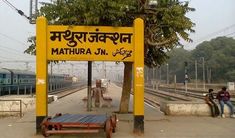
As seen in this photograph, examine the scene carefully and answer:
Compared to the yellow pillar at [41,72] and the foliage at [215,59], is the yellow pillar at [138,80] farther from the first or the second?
the foliage at [215,59]

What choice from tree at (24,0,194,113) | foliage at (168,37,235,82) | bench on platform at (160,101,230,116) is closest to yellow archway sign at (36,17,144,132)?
tree at (24,0,194,113)

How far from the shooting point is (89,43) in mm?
14734

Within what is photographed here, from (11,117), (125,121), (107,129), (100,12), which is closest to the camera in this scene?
(107,129)

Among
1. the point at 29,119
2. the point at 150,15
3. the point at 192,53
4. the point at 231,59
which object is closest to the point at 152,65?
the point at 150,15

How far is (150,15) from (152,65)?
11.8ft

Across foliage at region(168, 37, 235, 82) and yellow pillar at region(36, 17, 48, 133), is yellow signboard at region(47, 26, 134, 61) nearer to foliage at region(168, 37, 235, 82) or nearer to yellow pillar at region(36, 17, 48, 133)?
yellow pillar at region(36, 17, 48, 133)

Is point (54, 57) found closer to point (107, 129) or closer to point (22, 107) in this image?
point (107, 129)

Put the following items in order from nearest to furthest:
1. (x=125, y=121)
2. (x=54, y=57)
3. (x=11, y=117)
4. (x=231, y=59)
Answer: (x=54, y=57) → (x=125, y=121) → (x=11, y=117) → (x=231, y=59)

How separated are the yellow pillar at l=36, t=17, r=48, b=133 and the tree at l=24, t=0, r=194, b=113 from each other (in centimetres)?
197

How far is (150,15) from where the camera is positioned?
A: 1823cm

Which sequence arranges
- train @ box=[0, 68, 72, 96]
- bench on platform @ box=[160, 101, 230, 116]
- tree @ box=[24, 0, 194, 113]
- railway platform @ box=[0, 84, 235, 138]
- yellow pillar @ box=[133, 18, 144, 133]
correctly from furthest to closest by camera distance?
train @ box=[0, 68, 72, 96]
bench on platform @ box=[160, 101, 230, 116]
tree @ box=[24, 0, 194, 113]
yellow pillar @ box=[133, 18, 144, 133]
railway platform @ box=[0, 84, 235, 138]

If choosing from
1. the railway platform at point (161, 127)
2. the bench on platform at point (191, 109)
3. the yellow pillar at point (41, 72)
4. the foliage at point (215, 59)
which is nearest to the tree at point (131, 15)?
the yellow pillar at point (41, 72)

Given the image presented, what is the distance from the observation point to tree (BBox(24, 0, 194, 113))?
16.0 metres

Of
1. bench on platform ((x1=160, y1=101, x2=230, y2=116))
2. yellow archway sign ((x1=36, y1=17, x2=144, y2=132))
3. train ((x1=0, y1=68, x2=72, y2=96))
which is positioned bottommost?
bench on platform ((x1=160, y1=101, x2=230, y2=116))
